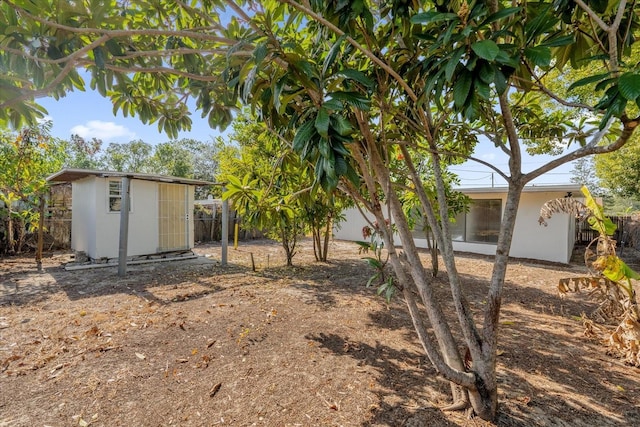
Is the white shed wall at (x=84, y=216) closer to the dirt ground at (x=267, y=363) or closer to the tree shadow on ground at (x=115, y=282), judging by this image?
the tree shadow on ground at (x=115, y=282)

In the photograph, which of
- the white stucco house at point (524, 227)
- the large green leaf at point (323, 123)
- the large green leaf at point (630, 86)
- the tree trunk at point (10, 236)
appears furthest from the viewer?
the white stucco house at point (524, 227)

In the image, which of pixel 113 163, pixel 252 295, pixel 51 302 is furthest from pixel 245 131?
pixel 113 163

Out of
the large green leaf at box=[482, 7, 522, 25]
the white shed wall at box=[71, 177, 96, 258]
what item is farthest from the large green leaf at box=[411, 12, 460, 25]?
the white shed wall at box=[71, 177, 96, 258]

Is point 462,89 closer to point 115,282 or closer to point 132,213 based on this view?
point 115,282

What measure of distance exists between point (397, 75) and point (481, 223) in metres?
11.2

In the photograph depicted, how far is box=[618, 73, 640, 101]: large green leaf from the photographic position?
3.78ft

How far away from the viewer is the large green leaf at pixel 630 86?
3.78 feet

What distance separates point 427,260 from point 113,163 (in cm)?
2881

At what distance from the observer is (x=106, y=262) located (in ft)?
27.3

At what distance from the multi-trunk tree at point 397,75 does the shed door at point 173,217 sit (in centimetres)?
682

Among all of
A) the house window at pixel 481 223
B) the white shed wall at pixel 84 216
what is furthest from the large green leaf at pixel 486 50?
the house window at pixel 481 223

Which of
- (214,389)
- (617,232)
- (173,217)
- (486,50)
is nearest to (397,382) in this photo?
(214,389)

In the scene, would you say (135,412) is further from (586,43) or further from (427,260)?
(427,260)

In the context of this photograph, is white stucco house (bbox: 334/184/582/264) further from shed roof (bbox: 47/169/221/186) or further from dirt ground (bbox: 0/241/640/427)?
shed roof (bbox: 47/169/221/186)
